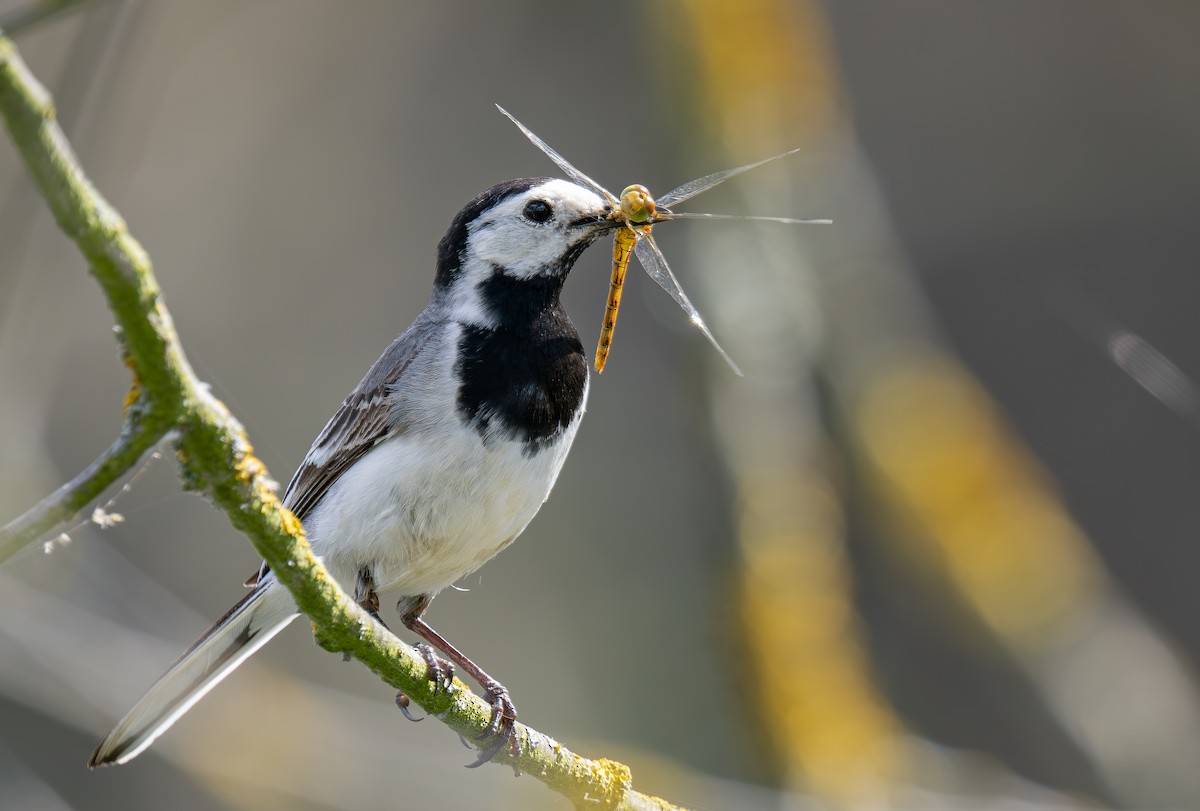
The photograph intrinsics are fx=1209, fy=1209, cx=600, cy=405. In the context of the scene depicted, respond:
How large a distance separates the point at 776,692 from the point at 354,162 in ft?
19.8

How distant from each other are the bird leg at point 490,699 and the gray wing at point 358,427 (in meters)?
0.56

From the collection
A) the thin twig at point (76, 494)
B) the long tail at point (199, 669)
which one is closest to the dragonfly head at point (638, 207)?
the long tail at point (199, 669)

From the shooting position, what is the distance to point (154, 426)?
192cm

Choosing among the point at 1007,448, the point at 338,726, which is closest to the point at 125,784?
the point at 338,726

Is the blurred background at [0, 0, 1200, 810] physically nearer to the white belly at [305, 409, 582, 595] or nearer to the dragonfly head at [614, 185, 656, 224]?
the white belly at [305, 409, 582, 595]

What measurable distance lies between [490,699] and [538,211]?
161 centimetres

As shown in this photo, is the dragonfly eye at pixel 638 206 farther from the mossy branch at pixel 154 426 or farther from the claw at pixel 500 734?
the mossy branch at pixel 154 426

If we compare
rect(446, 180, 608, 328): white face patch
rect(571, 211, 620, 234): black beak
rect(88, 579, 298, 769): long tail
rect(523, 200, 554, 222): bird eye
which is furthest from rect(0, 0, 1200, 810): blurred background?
rect(571, 211, 620, 234): black beak

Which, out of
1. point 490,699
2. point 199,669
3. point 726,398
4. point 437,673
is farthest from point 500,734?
point 726,398

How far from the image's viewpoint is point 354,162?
9.98 m

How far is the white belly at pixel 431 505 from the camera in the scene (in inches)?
144

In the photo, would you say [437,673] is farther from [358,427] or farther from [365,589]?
[358,427]

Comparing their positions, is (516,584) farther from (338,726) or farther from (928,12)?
(928,12)

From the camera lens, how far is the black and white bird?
145 inches
